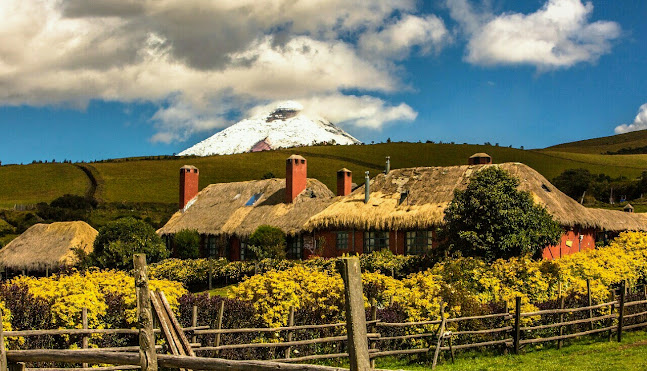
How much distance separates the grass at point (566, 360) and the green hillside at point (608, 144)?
339ft

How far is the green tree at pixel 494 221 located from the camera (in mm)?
22453

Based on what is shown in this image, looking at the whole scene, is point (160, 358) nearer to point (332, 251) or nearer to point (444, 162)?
point (332, 251)

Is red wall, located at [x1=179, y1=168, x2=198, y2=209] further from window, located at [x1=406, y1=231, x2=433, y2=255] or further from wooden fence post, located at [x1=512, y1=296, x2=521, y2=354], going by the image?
wooden fence post, located at [x1=512, y1=296, x2=521, y2=354]

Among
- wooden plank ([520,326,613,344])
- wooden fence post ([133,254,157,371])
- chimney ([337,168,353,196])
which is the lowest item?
wooden plank ([520,326,613,344])

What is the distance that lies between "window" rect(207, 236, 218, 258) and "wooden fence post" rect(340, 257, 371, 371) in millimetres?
33786

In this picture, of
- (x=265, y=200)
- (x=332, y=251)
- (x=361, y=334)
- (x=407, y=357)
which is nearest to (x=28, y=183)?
(x=265, y=200)

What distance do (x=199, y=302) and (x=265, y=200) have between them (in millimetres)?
26374

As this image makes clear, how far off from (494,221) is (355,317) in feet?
59.0

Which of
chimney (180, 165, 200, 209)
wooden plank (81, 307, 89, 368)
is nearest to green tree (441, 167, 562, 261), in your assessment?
wooden plank (81, 307, 89, 368)

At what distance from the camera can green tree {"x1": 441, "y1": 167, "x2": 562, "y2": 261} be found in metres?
22.5

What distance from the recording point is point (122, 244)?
3000 centimetres

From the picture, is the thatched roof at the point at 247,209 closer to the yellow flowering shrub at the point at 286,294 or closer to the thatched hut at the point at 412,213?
the thatched hut at the point at 412,213

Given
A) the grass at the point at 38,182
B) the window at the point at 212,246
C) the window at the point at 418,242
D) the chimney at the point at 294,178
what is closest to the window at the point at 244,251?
the window at the point at 212,246

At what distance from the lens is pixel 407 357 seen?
45.5 feet
